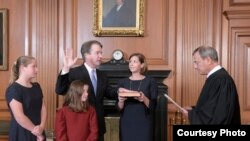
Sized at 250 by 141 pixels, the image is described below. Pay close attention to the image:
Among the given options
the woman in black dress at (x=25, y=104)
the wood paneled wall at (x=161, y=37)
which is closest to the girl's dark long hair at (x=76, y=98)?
the woman in black dress at (x=25, y=104)

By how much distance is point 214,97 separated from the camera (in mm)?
3189

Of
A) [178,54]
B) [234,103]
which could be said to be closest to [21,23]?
[178,54]

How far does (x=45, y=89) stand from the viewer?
534 centimetres

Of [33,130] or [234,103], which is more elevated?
[234,103]

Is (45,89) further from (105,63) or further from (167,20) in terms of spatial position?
(167,20)

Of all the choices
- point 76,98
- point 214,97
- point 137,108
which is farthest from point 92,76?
point 214,97

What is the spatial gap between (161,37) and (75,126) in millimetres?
2299

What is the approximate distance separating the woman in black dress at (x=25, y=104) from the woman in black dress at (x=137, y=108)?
0.77 metres

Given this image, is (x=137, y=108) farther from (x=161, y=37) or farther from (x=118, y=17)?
(x=118, y=17)

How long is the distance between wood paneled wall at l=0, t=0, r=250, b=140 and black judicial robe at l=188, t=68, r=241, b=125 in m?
1.93

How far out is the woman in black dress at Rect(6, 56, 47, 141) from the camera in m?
3.36

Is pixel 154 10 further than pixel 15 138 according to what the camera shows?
Yes

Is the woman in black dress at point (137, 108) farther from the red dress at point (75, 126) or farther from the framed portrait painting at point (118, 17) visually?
the framed portrait painting at point (118, 17)

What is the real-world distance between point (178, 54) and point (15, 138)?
2527mm
